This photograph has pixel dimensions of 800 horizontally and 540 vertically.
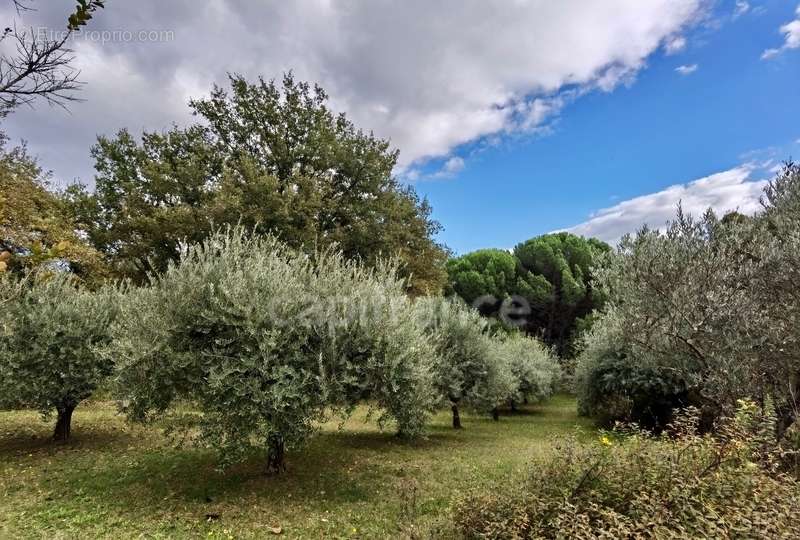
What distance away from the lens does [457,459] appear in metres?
9.95

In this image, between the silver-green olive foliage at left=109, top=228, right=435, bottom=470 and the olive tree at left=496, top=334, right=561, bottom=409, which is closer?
the silver-green olive foliage at left=109, top=228, right=435, bottom=470

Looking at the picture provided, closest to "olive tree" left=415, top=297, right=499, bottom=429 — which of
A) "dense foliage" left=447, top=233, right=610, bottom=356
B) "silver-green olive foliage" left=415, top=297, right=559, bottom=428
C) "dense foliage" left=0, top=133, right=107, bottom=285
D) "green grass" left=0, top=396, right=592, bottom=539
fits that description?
"silver-green olive foliage" left=415, top=297, right=559, bottom=428

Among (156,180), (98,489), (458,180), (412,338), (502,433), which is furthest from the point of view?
(156,180)

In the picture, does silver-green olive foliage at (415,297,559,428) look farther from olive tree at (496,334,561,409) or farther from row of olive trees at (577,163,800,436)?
row of olive trees at (577,163,800,436)

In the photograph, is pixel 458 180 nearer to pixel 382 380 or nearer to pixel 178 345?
pixel 382 380

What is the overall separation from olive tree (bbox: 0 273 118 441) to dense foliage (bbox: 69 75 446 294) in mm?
8105

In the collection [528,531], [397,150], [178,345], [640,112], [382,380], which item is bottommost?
[528,531]

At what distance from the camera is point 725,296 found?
6359 mm

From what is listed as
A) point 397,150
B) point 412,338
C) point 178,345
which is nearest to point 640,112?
point 412,338

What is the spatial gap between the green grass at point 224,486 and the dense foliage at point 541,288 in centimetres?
2324

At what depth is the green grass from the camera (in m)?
5.70

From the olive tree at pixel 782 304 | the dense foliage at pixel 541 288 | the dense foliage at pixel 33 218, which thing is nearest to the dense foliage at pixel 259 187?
the dense foliage at pixel 33 218

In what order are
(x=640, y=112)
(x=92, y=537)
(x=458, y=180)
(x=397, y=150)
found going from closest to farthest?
(x=92, y=537)
(x=640, y=112)
(x=458, y=180)
(x=397, y=150)

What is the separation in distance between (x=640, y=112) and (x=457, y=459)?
28.9 feet
